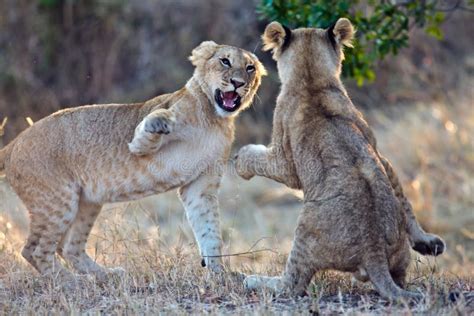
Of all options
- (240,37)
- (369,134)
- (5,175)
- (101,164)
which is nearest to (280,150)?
(369,134)

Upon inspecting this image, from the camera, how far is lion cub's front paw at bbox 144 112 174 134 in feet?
19.9

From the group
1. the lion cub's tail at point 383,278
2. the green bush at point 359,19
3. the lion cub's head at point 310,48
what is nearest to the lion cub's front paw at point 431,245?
the lion cub's tail at point 383,278

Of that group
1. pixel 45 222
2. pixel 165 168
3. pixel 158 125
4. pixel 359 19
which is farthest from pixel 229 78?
pixel 45 222

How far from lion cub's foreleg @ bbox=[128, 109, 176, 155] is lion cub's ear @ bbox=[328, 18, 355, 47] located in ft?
3.88

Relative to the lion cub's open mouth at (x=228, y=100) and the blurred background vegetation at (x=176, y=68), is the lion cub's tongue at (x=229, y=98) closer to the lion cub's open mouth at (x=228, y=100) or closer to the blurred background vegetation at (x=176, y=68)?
the lion cub's open mouth at (x=228, y=100)

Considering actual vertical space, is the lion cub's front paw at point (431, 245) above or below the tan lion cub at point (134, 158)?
below

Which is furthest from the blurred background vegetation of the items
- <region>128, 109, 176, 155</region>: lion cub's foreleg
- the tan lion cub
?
<region>128, 109, 176, 155</region>: lion cub's foreleg

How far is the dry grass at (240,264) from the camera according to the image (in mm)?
5230

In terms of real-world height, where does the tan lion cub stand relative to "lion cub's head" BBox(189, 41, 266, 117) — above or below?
below

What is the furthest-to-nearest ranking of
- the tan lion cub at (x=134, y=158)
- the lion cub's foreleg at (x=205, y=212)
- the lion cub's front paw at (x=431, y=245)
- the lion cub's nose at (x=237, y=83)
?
the lion cub's foreleg at (x=205, y=212) → the tan lion cub at (x=134, y=158) → the lion cub's nose at (x=237, y=83) → the lion cub's front paw at (x=431, y=245)

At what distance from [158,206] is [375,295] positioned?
25.2ft

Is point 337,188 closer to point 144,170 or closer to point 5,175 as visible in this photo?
point 144,170

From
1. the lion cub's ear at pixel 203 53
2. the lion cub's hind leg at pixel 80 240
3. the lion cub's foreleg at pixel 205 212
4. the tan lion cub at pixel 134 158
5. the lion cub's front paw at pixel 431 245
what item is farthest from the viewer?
the lion cub's hind leg at pixel 80 240

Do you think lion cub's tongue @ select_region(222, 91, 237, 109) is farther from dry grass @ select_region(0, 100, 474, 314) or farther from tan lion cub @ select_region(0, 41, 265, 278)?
dry grass @ select_region(0, 100, 474, 314)
